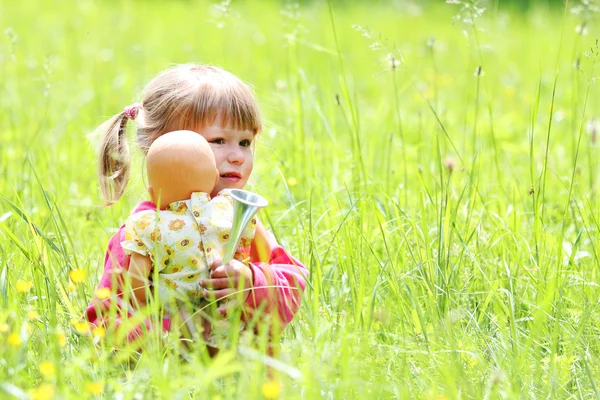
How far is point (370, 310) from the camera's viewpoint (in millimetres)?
2227

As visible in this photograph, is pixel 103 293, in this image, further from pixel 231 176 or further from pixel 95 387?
pixel 231 176

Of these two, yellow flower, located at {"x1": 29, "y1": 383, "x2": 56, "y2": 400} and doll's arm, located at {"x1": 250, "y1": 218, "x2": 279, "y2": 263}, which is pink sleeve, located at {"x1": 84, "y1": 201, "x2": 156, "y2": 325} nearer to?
doll's arm, located at {"x1": 250, "y1": 218, "x2": 279, "y2": 263}

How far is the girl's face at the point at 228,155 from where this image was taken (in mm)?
2404

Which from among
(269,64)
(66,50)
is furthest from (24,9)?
(269,64)

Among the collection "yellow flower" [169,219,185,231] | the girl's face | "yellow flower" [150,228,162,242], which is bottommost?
"yellow flower" [150,228,162,242]

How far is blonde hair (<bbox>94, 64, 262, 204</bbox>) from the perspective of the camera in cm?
243

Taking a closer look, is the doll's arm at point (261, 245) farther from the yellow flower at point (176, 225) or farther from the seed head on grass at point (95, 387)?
the seed head on grass at point (95, 387)

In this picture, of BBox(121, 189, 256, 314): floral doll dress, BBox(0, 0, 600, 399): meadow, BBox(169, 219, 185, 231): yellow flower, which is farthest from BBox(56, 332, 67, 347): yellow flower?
BBox(169, 219, 185, 231): yellow flower

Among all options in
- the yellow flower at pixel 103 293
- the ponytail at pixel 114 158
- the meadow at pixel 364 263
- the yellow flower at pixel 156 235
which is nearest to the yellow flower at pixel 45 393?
the meadow at pixel 364 263

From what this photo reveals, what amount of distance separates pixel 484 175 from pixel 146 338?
2552mm

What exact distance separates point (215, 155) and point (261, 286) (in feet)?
1.25

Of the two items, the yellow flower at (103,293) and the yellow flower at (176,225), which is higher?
the yellow flower at (176,225)

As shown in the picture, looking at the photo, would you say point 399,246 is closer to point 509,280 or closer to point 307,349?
point 509,280

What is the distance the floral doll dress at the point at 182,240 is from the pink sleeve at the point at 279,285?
134mm
